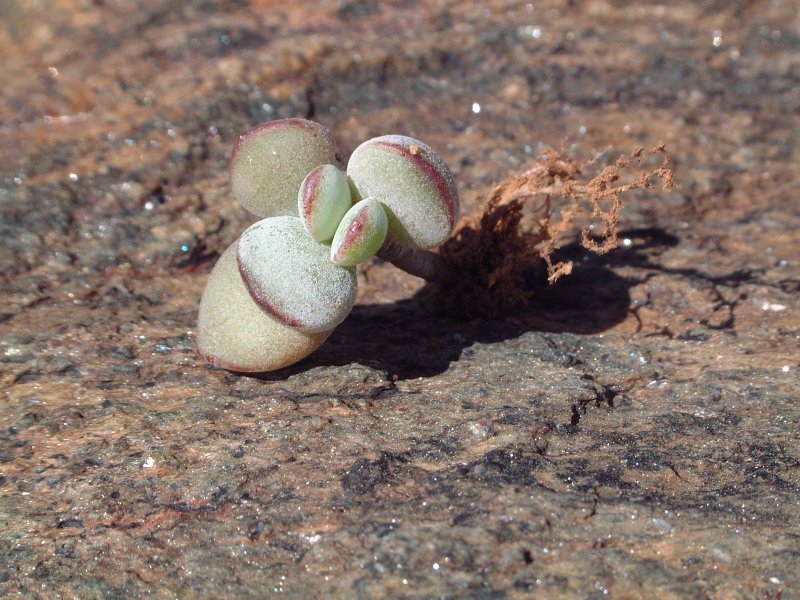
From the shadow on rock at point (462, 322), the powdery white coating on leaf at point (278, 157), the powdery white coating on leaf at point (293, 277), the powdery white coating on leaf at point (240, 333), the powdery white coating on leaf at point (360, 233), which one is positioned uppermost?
the powdery white coating on leaf at point (278, 157)

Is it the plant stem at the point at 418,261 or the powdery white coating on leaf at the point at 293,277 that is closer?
the powdery white coating on leaf at the point at 293,277

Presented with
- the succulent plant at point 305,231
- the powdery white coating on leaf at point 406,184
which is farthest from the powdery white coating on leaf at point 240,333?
the powdery white coating on leaf at point 406,184

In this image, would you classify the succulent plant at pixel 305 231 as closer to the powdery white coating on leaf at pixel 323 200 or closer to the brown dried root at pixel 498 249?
the powdery white coating on leaf at pixel 323 200

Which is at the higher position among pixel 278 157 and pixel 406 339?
pixel 278 157

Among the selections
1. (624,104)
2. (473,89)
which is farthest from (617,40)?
(473,89)

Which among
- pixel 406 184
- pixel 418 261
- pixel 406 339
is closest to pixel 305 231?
pixel 406 184

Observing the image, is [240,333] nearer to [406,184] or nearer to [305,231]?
[305,231]

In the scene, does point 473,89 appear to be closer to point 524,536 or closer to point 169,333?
point 169,333

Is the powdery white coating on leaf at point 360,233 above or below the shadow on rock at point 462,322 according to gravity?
above
